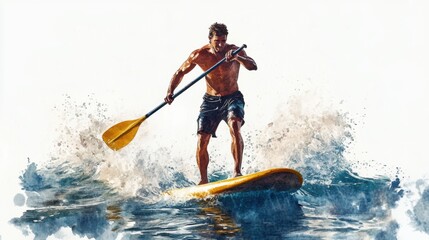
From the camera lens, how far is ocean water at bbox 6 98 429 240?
5.53 m

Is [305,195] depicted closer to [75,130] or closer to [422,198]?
[422,198]

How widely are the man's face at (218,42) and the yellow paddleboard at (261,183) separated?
42.8 inches

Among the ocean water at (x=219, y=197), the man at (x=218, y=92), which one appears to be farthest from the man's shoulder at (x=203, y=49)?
the ocean water at (x=219, y=197)

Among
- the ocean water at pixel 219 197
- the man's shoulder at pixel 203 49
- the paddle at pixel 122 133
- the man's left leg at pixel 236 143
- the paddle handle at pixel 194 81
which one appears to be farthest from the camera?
the paddle at pixel 122 133

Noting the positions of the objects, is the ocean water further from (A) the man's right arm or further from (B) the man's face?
(B) the man's face

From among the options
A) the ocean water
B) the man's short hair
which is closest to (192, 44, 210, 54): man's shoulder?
the man's short hair

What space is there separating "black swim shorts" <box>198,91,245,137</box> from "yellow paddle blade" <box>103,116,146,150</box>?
516 millimetres

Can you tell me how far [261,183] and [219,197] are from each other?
37 centimetres

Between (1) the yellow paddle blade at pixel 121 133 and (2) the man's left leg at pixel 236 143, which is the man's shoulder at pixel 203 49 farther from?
(1) the yellow paddle blade at pixel 121 133

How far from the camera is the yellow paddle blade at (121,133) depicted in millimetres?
6125

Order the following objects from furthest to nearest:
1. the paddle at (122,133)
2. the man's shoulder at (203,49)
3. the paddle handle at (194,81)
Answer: the paddle at (122,133) < the man's shoulder at (203,49) < the paddle handle at (194,81)

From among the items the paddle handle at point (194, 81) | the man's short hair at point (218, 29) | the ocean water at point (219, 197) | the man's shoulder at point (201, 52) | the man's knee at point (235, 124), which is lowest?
the ocean water at point (219, 197)

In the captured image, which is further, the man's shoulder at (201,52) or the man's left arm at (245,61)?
the man's shoulder at (201,52)

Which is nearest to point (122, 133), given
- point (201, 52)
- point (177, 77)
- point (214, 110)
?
point (177, 77)
